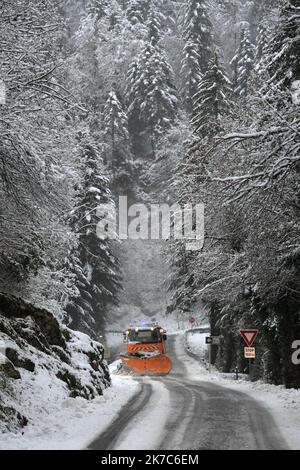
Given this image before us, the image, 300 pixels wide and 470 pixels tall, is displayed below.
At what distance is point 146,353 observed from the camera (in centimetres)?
2792

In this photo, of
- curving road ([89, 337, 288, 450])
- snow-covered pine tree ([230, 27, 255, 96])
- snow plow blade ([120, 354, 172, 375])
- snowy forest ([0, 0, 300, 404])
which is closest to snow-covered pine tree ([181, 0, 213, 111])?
snowy forest ([0, 0, 300, 404])

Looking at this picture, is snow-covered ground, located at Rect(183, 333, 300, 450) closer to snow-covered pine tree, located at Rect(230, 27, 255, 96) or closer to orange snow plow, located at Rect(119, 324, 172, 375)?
orange snow plow, located at Rect(119, 324, 172, 375)

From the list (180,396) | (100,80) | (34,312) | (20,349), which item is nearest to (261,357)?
(180,396)

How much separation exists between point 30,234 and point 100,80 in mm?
60540

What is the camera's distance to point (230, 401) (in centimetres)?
1360

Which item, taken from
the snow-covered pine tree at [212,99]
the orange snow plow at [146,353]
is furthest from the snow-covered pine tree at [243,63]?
the orange snow plow at [146,353]

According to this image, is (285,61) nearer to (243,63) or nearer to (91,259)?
(91,259)

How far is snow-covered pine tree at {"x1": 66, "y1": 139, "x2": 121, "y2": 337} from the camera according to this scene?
34.2m

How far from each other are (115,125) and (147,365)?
40.0 metres

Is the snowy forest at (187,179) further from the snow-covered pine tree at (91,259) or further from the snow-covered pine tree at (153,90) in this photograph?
the snow-covered pine tree at (153,90)

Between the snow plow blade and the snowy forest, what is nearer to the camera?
the snowy forest

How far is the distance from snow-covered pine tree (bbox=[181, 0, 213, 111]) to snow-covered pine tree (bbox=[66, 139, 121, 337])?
29.4 metres

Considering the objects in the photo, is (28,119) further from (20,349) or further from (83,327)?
(83,327)

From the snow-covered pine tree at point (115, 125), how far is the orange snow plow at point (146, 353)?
36599mm
